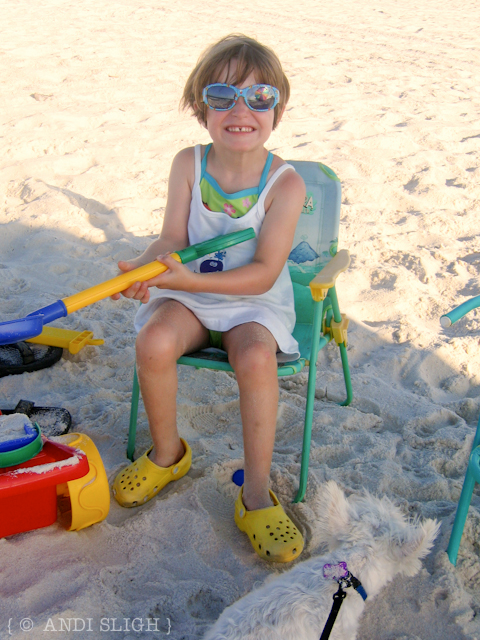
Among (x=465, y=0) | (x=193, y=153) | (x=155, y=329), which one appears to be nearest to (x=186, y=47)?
(x=193, y=153)

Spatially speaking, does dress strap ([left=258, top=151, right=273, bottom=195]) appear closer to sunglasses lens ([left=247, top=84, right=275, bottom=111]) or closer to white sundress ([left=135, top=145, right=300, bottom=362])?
white sundress ([left=135, top=145, right=300, bottom=362])

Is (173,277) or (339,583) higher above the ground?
(173,277)

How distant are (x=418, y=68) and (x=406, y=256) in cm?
448

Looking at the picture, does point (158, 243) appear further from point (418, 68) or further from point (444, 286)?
point (418, 68)

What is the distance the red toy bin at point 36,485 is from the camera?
147 centimetres

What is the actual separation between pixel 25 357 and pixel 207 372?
0.80 m

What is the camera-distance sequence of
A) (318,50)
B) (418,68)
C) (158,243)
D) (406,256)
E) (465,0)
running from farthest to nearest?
(465,0) < (318,50) < (418,68) < (406,256) < (158,243)

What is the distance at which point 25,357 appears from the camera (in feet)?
8.04

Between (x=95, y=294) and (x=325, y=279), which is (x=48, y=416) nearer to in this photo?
(x=95, y=294)

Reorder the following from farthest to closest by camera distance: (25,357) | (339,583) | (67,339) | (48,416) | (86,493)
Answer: (67,339) → (25,357) → (48,416) → (86,493) → (339,583)

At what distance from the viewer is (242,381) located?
5.57 ft

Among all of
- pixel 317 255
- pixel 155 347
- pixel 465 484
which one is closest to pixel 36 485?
pixel 155 347

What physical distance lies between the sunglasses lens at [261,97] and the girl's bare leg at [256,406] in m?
0.78

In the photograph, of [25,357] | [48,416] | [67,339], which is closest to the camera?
[48,416]
